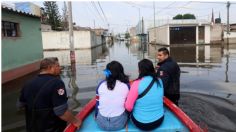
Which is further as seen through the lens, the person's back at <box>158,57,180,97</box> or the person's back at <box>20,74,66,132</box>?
the person's back at <box>158,57,180,97</box>

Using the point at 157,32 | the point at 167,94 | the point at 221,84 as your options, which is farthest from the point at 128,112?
the point at 157,32

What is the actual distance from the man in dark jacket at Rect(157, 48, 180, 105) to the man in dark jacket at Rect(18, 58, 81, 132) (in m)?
2.44

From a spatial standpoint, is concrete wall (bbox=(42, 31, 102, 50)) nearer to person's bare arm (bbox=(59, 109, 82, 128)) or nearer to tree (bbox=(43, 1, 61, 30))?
tree (bbox=(43, 1, 61, 30))

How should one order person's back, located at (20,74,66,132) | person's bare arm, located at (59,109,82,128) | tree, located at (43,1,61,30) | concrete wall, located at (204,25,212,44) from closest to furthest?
person's back, located at (20,74,66,132), person's bare arm, located at (59,109,82,128), concrete wall, located at (204,25,212,44), tree, located at (43,1,61,30)

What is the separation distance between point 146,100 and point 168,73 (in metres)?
1.74

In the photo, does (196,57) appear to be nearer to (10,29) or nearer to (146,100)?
(10,29)

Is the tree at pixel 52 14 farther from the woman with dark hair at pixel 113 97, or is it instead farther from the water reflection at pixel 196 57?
the woman with dark hair at pixel 113 97

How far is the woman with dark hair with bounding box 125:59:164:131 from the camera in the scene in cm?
410

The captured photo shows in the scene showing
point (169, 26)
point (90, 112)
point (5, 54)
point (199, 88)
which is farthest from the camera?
point (169, 26)

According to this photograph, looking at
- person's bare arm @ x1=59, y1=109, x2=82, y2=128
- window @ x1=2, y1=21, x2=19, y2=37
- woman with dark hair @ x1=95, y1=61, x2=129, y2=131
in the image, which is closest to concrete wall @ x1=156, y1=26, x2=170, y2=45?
window @ x1=2, y1=21, x2=19, y2=37

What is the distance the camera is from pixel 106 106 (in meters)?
4.09

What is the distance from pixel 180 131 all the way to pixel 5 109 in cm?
591

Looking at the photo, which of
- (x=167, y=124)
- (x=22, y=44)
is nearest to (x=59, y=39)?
(x=22, y=44)

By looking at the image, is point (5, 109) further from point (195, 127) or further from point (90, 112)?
point (195, 127)
